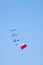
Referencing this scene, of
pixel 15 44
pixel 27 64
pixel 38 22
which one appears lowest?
pixel 27 64

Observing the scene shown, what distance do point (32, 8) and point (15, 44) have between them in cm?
27

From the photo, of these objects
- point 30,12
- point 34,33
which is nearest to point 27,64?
point 34,33

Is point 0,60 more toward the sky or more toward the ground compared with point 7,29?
more toward the ground

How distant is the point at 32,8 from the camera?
713mm

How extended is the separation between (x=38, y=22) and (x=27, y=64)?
298 mm

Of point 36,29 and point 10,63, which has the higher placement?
point 36,29

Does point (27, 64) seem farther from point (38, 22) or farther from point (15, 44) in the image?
point (38, 22)

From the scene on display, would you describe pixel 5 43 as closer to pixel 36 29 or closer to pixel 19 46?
pixel 19 46

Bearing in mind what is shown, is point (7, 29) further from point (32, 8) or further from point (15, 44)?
point (32, 8)

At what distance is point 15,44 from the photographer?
70 cm

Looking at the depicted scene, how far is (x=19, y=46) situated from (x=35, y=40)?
0.12 m

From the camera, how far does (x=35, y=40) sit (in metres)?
0.70

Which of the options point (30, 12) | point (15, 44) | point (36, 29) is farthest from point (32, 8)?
point (15, 44)

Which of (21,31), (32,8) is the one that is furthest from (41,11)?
(21,31)
